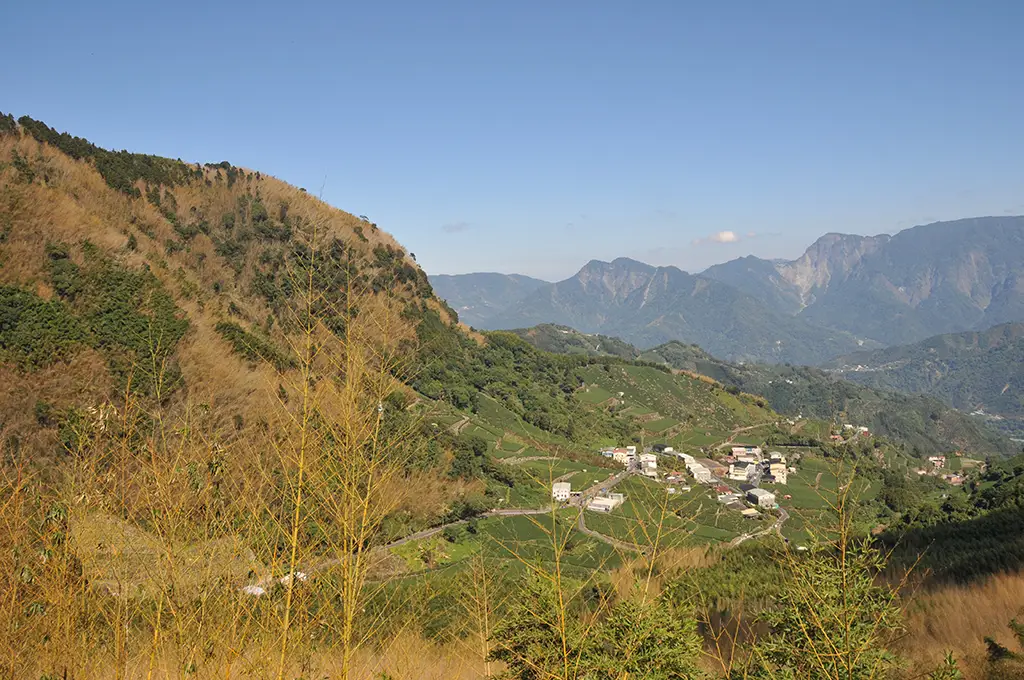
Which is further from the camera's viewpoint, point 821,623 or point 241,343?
point 241,343

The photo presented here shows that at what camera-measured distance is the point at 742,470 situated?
191 feet

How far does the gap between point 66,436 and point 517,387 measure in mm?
53745

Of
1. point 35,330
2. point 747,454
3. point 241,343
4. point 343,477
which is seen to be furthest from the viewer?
point 747,454

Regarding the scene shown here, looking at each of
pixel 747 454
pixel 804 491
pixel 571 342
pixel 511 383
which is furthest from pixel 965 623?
pixel 571 342

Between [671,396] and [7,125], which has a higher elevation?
[7,125]

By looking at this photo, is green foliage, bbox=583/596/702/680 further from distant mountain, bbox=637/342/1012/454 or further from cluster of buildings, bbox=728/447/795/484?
distant mountain, bbox=637/342/1012/454

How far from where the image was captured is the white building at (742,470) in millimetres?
56875

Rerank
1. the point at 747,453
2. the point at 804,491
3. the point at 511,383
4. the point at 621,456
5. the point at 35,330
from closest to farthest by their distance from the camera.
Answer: the point at 35,330
the point at 804,491
the point at 621,456
the point at 747,453
the point at 511,383

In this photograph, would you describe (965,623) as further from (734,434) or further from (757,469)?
(734,434)

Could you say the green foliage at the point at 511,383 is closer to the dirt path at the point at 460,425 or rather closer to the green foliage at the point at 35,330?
the dirt path at the point at 460,425

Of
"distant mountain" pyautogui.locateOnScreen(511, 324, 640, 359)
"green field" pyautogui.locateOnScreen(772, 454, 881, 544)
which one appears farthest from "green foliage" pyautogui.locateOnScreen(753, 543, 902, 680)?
"distant mountain" pyautogui.locateOnScreen(511, 324, 640, 359)

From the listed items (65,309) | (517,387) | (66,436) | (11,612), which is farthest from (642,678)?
(517,387)

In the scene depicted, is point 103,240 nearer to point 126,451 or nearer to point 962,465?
point 126,451

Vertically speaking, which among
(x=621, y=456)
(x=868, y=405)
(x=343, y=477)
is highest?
(x=343, y=477)
